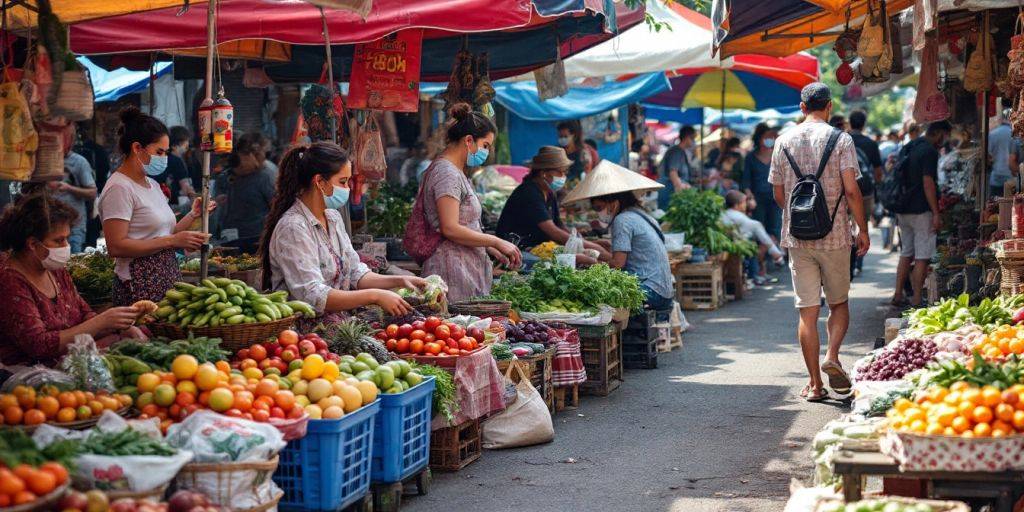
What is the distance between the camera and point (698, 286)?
49.6 feet

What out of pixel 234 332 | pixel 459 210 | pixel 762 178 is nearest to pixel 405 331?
pixel 234 332

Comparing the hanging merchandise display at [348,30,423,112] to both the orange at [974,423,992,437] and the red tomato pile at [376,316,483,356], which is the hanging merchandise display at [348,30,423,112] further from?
the orange at [974,423,992,437]

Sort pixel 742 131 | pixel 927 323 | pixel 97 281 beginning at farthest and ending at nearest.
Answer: pixel 742 131 → pixel 97 281 → pixel 927 323

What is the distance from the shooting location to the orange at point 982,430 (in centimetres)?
480

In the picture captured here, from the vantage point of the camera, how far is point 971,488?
4867 millimetres

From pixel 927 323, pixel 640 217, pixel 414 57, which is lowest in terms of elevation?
pixel 927 323

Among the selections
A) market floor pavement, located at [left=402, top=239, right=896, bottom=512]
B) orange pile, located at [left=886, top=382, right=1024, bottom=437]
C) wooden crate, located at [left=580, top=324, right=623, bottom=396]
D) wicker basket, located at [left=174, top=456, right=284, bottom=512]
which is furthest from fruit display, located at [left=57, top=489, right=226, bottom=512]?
wooden crate, located at [left=580, top=324, right=623, bottom=396]

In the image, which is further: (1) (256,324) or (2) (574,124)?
(2) (574,124)

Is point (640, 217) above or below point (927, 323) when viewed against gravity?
above

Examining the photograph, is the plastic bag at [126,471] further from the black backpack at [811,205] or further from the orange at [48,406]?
the black backpack at [811,205]

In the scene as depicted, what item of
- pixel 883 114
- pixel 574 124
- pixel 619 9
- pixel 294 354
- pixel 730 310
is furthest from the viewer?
pixel 883 114

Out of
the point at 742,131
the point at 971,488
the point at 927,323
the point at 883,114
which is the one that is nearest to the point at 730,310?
the point at 927,323

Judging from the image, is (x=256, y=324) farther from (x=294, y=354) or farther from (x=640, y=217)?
(x=640, y=217)

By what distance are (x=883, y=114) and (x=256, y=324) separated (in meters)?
50.0
